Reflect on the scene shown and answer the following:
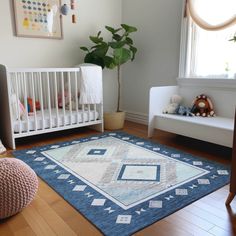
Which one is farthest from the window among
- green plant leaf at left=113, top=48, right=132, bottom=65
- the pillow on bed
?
the pillow on bed

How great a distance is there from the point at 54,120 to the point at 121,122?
39.1 inches

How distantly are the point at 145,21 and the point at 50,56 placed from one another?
56.4 inches

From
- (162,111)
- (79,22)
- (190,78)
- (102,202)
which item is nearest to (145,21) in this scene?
(79,22)

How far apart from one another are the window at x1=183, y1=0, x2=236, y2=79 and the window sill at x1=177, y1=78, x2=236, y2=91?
3.4 inches

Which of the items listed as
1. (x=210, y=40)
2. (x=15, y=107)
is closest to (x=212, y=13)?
(x=210, y=40)

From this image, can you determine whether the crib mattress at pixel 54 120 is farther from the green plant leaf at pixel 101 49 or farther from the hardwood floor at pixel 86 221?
the hardwood floor at pixel 86 221

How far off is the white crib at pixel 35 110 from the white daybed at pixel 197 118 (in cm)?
77

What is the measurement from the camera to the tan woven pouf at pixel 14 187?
1338 millimetres

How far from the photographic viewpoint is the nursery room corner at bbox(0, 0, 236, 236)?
4.65 feet

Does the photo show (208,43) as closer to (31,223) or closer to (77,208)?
(77,208)

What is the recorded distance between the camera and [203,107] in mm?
2754

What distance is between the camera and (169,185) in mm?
1761

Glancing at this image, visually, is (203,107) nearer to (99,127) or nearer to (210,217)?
(99,127)

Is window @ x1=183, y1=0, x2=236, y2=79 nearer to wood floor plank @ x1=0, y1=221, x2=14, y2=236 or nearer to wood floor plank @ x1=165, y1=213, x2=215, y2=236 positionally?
wood floor plank @ x1=165, y1=213, x2=215, y2=236
